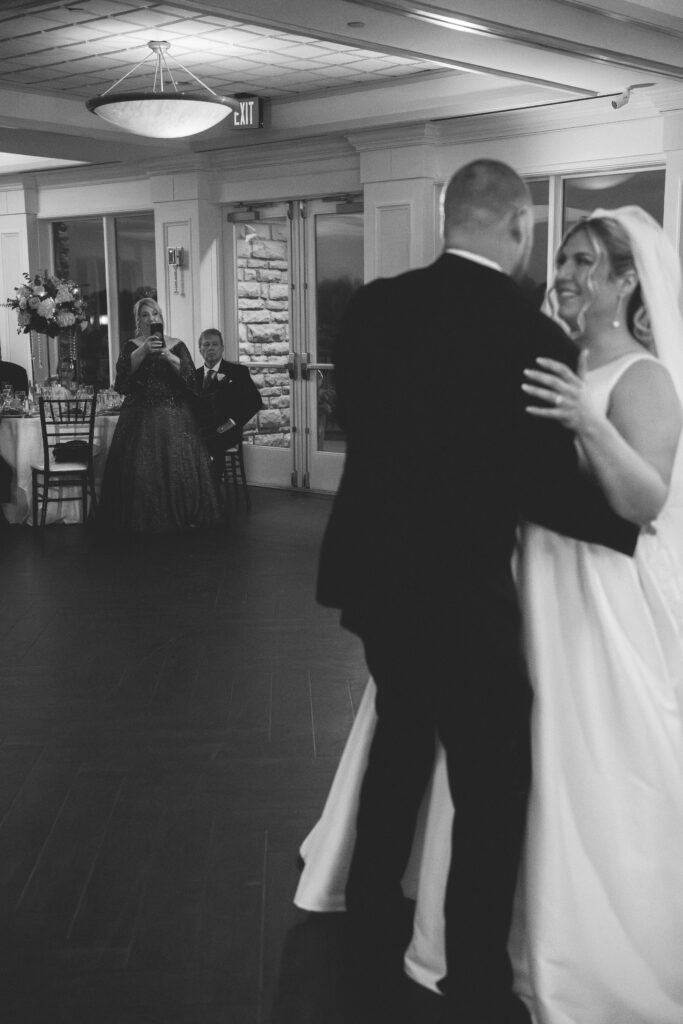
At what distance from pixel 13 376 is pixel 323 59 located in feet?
17.8

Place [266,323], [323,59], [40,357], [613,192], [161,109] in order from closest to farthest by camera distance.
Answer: [161,109] < [323,59] < [613,192] < [266,323] < [40,357]

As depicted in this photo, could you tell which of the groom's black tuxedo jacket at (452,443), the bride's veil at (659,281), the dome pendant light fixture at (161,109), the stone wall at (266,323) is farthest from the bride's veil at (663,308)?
the stone wall at (266,323)

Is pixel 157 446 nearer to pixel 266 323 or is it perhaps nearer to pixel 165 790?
pixel 266 323

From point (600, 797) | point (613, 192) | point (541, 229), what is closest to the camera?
point (600, 797)

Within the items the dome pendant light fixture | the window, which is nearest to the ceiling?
the dome pendant light fixture

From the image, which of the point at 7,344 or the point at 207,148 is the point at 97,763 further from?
the point at 7,344

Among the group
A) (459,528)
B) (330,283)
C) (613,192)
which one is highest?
(613,192)

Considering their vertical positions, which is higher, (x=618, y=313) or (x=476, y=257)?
(x=476, y=257)

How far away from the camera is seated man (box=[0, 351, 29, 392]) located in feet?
38.0

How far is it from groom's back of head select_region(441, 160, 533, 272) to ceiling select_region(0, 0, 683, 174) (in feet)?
11.6

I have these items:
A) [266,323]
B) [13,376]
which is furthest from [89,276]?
[266,323]

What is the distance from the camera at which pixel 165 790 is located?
347 centimetres

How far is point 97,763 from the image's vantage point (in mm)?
3701

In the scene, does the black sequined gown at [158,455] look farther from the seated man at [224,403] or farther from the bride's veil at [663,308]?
the bride's veil at [663,308]
